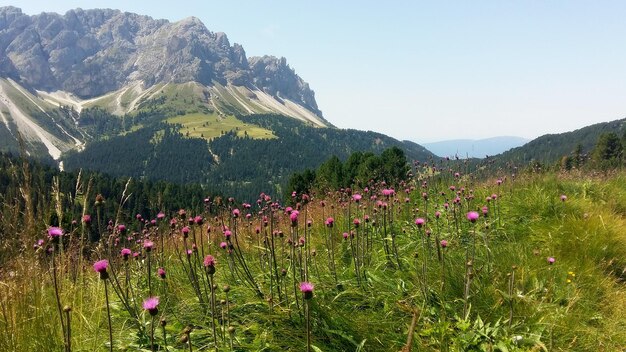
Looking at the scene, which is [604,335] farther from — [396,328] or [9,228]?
[9,228]

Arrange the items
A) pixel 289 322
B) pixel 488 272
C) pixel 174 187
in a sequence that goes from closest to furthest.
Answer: pixel 289 322 → pixel 488 272 → pixel 174 187

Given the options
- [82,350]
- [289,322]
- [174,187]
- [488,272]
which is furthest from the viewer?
[174,187]

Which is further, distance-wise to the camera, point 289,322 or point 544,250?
point 544,250

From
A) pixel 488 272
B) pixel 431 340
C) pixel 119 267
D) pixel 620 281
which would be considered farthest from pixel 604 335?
pixel 119 267

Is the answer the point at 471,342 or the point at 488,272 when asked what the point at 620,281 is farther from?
the point at 471,342

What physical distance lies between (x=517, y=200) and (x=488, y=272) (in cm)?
409

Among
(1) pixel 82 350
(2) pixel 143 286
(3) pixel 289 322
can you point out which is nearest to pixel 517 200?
(3) pixel 289 322

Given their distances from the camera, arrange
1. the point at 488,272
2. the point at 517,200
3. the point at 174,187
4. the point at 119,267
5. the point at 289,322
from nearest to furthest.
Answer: the point at 289,322 → the point at 488,272 → the point at 119,267 → the point at 517,200 → the point at 174,187

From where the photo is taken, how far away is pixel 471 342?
296 cm

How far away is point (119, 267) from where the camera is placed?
5543mm

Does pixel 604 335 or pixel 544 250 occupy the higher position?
pixel 544 250

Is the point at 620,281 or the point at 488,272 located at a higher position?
the point at 488,272

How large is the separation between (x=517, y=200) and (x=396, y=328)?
529 centimetres

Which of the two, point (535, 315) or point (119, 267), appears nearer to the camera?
point (535, 315)
